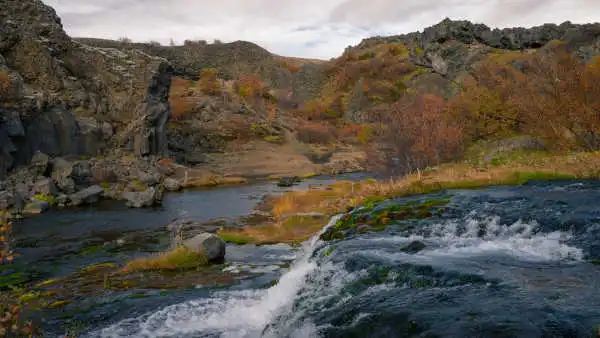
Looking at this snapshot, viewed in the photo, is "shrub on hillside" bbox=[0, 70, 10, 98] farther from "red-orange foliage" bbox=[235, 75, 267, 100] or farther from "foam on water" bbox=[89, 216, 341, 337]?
"red-orange foliage" bbox=[235, 75, 267, 100]

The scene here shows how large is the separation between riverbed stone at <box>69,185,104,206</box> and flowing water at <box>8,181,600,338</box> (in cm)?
2648

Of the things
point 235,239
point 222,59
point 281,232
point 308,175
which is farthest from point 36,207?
point 222,59

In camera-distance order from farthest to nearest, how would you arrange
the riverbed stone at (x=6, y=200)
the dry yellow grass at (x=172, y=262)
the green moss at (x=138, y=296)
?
1. the riverbed stone at (x=6, y=200)
2. the dry yellow grass at (x=172, y=262)
3. the green moss at (x=138, y=296)

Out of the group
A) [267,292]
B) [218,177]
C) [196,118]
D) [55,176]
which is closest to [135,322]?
[267,292]

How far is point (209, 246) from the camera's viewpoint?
17.6 m

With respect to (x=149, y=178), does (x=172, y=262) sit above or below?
above

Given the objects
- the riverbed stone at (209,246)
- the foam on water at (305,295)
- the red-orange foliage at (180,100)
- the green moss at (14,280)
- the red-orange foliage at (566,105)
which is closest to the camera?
the foam on water at (305,295)

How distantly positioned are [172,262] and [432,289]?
1077 cm

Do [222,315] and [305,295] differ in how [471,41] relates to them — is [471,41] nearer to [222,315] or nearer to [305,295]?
[305,295]

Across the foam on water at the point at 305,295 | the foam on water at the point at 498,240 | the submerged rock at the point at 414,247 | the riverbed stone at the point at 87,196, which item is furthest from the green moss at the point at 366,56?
the submerged rock at the point at 414,247

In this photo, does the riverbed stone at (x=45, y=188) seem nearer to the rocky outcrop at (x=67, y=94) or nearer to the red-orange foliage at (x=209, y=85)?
the rocky outcrop at (x=67, y=94)

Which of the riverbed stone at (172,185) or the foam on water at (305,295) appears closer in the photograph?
the foam on water at (305,295)

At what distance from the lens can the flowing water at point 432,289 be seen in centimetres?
Result: 708

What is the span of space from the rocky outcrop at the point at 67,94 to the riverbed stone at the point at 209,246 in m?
31.4
